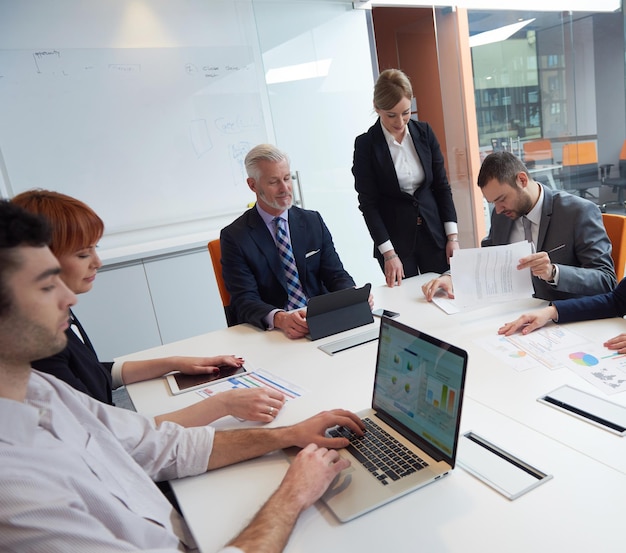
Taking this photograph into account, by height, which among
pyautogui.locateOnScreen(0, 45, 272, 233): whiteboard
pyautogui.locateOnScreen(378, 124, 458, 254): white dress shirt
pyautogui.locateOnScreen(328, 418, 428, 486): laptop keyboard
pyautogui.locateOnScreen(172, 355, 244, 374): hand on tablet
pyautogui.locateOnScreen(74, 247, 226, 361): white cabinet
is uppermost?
pyautogui.locateOnScreen(0, 45, 272, 233): whiteboard

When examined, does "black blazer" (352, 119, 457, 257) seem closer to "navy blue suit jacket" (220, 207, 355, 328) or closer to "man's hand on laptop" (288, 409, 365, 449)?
"navy blue suit jacket" (220, 207, 355, 328)

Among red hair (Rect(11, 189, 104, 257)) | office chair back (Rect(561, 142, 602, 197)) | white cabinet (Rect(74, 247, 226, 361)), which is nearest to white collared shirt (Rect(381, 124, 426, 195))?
white cabinet (Rect(74, 247, 226, 361))

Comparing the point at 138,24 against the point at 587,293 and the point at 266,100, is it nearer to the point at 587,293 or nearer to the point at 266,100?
the point at 266,100

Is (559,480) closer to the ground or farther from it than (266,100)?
closer to the ground

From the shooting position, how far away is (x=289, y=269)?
234 cm

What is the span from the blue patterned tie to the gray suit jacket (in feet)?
3.34

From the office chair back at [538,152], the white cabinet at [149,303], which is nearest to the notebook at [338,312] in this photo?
the white cabinet at [149,303]

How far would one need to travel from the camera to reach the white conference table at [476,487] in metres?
0.86

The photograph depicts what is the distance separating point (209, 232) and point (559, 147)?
3.26 m

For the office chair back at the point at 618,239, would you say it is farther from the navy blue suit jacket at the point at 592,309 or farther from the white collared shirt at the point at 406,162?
the white collared shirt at the point at 406,162

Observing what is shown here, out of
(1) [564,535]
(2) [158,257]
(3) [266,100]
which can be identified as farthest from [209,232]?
(1) [564,535]

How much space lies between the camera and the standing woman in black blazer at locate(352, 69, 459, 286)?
8.98 feet

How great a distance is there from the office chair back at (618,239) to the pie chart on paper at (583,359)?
784 mm

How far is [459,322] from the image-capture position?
72.4 inches
